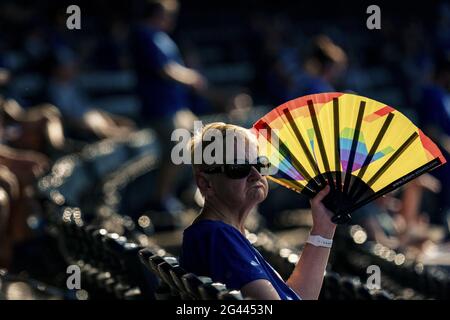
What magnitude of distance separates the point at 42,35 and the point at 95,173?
3.58 meters

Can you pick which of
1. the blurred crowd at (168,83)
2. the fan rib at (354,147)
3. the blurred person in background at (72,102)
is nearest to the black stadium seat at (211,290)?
the fan rib at (354,147)

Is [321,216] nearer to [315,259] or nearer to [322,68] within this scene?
[315,259]

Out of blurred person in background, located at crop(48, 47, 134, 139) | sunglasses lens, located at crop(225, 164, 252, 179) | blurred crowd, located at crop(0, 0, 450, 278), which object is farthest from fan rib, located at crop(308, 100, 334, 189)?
blurred person in background, located at crop(48, 47, 134, 139)

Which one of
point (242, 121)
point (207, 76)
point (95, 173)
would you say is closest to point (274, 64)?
point (242, 121)

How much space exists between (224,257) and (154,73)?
593cm

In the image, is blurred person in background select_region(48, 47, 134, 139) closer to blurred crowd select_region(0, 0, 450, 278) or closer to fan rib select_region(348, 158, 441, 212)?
blurred crowd select_region(0, 0, 450, 278)

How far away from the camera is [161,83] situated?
9.53m

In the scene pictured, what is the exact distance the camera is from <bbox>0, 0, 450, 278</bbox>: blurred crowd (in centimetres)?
792

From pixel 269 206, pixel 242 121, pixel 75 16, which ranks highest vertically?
pixel 75 16

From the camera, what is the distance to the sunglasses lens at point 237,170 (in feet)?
12.6

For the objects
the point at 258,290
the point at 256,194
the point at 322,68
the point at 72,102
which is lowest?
the point at 258,290

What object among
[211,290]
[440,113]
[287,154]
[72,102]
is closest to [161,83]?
[72,102]

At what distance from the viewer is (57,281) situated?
6230 mm
